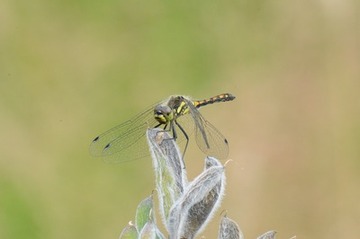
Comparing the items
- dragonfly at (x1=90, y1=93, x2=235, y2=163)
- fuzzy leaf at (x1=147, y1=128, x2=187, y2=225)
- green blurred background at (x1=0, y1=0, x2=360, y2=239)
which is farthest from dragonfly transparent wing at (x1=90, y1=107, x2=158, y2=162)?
green blurred background at (x1=0, y1=0, x2=360, y2=239)

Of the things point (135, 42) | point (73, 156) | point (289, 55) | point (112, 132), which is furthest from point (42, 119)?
point (112, 132)

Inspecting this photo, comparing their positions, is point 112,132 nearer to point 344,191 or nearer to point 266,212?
point 266,212

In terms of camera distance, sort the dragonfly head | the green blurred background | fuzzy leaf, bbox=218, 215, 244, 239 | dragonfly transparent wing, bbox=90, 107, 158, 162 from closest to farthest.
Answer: fuzzy leaf, bbox=218, 215, 244, 239
the dragonfly head
dragonfly transparent wing, bbox=90, 107, 158, 162
the green blurred background

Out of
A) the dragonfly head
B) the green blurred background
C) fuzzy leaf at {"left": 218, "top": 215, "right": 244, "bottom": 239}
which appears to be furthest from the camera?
the green blurred background

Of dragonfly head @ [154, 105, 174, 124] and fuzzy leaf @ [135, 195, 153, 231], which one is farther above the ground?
fuzzy leaf @ [135, 195, 153, 231]

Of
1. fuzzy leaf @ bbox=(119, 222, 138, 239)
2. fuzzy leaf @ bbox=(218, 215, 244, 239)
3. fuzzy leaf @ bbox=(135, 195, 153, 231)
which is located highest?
fuzzy leaf @ bbox=(135, 195, 153, 231)

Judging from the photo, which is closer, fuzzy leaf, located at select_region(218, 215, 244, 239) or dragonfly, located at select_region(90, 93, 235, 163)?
fuzzy leaf, located at select_region(218, 215, 244, 239)

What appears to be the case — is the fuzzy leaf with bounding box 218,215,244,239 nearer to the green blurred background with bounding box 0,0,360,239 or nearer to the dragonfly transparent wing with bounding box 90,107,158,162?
the dragonfly transparent wing with bounding box 90,107,158,162
